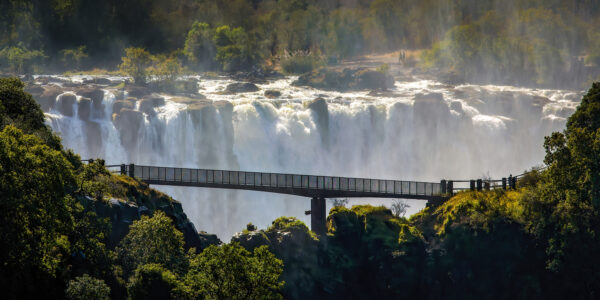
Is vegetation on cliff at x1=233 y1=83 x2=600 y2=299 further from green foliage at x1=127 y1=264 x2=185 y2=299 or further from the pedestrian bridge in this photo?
green foliage at x1=127 y1=264 x2=185 y2=299

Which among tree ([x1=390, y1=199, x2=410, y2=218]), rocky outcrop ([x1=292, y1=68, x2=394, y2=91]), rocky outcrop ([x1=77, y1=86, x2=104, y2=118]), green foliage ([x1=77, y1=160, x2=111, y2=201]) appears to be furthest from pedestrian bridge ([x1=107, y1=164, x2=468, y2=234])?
rocky outcrop ([x1=292, y1=68, x2=394, y2=91])

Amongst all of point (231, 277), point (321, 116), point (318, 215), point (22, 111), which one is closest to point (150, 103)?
point (321, 116)

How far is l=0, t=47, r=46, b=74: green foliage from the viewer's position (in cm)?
18788

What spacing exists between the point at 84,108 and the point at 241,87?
31936 mm

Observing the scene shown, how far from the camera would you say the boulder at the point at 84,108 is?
141875 millimetres

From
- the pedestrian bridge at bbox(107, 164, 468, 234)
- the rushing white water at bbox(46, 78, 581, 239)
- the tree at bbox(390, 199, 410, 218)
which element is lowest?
the tree at bbox(390, 199, 410, 218)

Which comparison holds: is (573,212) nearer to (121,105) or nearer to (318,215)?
(318,215)

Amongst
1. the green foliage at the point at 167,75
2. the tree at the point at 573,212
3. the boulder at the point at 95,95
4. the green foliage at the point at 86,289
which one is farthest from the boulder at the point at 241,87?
the green foliage at the point at 86,289

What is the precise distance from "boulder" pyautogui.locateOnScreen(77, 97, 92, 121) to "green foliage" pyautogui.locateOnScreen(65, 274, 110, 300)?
80202 millimetres

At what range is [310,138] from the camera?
145 metres

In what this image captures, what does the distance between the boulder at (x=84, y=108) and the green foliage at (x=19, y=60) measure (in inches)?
1821

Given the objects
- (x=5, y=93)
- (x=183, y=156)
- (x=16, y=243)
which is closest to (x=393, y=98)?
(x=183, y=156)

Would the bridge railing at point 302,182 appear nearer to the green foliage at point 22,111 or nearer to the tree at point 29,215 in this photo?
the green foliage at point 22,111

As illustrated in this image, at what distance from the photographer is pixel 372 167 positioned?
14738cm
